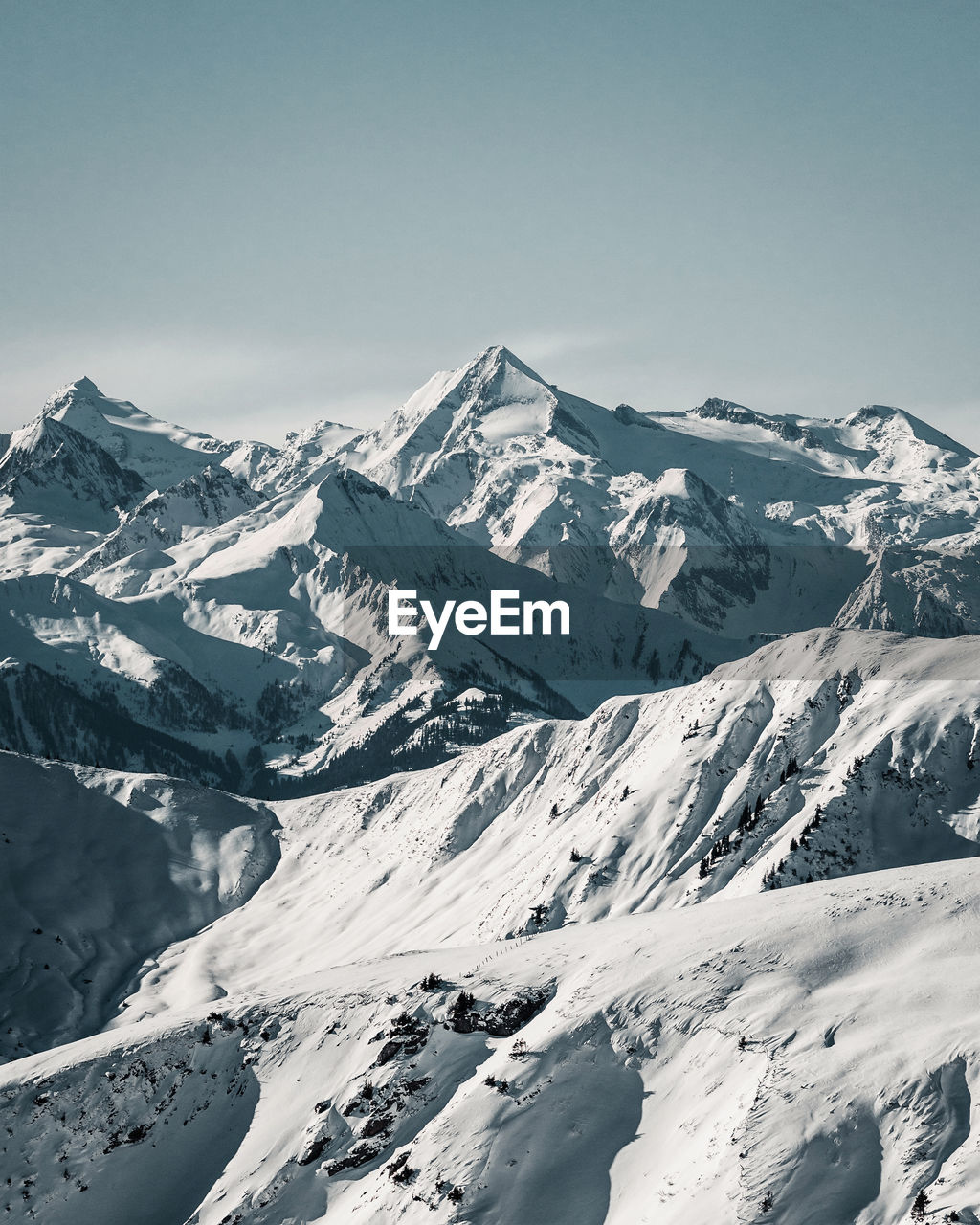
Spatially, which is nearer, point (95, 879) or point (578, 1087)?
point (578, 1087)

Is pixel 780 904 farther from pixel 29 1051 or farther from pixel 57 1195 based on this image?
pixel 29 1051

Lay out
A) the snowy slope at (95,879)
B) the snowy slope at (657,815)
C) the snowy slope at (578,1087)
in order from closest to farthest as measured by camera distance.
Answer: the snowy slope at (578,1087) → the snowy slope at (657,815) → the snowy slope at (95,879)

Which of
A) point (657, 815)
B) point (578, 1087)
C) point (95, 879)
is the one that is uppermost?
point (657, 815)

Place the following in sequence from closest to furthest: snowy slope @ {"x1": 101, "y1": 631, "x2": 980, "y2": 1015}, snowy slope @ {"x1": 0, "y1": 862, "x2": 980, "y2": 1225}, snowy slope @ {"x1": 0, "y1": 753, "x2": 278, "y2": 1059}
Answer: snowy slope @ {"x1": 0, "y1": 862, "x2": 980, "y2": 1225} → snowy slope @ {"x1": 101, "y1": 631, "x2": 980, "y2": 1015} → snowy slope @ {"x1": 0, "y1": 753, "x2": 278, "y2": 1059}

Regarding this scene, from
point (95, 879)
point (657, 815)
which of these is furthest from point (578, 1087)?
point (95, 879)

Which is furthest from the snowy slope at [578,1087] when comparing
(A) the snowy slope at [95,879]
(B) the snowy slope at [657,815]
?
(A) the snowy slope at [95,879]

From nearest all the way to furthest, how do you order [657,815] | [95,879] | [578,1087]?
[578,1087] < [657,815] < [95,879]

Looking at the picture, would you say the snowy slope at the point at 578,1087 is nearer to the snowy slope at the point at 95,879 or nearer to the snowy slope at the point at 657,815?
the snowy slope at the point at 657,815

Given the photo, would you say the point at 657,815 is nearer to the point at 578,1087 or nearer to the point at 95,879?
the point at 578,1087

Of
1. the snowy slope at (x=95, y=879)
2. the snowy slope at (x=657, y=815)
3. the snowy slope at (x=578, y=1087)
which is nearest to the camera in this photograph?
the snowy slope at (x=578, y=1087)

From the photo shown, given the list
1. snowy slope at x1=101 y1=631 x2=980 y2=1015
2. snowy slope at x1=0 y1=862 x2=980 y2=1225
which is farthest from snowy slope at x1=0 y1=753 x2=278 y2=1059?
snowy slope at x1=0 y1=862 x2=980 y2=1225

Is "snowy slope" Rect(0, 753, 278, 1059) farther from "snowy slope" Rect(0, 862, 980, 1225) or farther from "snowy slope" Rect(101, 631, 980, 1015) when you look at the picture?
"snowy slope" Rect(0, 862, 980, 1225)

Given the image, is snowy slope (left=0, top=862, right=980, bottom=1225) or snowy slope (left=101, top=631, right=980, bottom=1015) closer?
snowy slope (left=0, top=862, right=980, bottom=1225)
